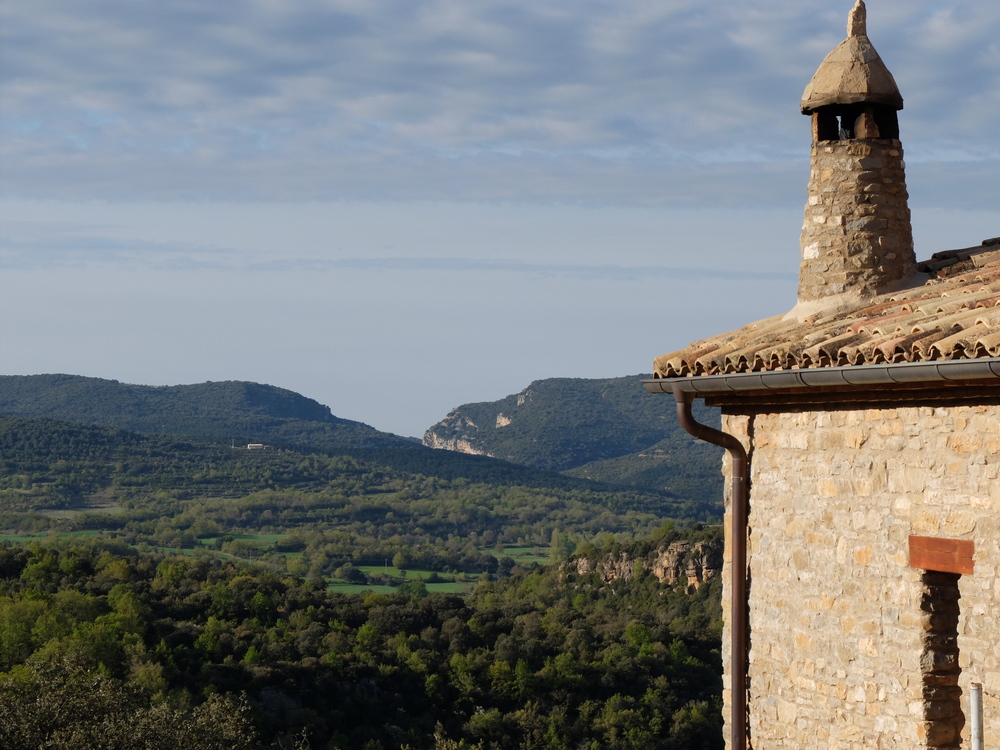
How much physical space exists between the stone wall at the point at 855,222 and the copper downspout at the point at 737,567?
51.4 inches

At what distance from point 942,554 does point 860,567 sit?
0.58 meters

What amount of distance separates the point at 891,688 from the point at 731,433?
1759 millimetres

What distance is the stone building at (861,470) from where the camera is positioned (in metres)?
5.88

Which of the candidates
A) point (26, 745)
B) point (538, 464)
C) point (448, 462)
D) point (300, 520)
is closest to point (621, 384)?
point (538, 464)

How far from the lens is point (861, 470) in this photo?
21.3 feet

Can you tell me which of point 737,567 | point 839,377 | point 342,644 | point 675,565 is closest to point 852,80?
point 839,377

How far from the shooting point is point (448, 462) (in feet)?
468

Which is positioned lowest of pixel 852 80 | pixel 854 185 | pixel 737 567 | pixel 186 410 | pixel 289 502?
pixel 289 502

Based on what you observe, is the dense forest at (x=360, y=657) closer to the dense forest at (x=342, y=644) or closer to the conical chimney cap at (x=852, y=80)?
the dense forest at (x=342, y=644)

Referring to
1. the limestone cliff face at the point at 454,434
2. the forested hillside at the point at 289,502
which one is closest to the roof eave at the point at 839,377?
the forested hillside at the point at 289,502

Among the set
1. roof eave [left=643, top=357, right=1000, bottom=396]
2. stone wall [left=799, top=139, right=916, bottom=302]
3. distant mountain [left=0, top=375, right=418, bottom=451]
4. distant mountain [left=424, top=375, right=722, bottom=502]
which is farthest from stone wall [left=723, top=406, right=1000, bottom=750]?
distant mountain [left=0, top=375, right=418, bottom=451]

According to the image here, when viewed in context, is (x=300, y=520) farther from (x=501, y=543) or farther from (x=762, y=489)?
(x=762, y=489)

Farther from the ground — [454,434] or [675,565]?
[454,434]

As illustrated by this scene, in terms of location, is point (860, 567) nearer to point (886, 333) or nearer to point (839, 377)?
point (839, 377)
